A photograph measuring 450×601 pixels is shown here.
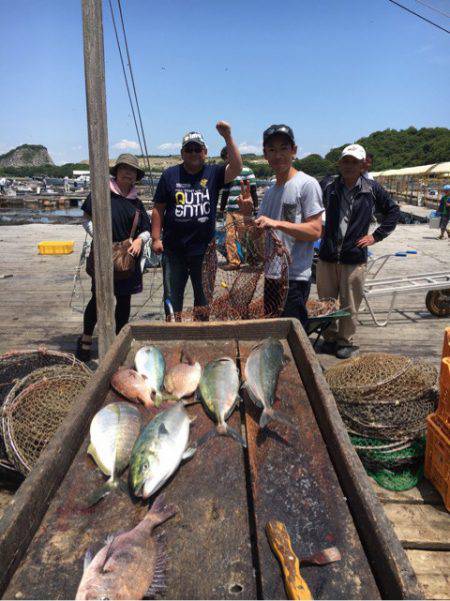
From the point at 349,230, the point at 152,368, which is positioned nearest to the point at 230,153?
the point at 349,230

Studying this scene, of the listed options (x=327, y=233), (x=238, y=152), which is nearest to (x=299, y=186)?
(x=238, y=152)

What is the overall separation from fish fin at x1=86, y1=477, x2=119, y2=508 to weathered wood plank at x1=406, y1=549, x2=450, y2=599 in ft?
5.65

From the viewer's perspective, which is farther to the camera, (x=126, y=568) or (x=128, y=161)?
(x=128, y=161)

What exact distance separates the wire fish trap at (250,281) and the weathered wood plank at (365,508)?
1.21 meters

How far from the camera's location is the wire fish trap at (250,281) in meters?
3.28

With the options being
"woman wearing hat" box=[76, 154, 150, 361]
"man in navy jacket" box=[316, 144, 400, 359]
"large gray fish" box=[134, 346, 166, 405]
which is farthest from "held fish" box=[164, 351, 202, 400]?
"man in navy jacket" box=[316, 144, 400, 359]

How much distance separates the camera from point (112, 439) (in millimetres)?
1824

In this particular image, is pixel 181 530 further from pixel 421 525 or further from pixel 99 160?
pixel 99 160

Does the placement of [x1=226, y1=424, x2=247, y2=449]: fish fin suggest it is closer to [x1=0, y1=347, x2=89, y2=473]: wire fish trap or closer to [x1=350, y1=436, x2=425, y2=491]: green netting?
[x1=350, y1=436, x2=425, y2=491]: green netting

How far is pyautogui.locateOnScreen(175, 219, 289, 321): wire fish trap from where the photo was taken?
3277mm

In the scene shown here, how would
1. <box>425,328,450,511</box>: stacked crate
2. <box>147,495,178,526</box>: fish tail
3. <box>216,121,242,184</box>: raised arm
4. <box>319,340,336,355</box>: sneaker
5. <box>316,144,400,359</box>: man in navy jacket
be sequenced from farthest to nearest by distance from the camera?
<box>319,340,336,355</box>: sneaker < <box>316,144,400,359</box>: man in navy jacket < <box>216,121,242,184</box>: raised arm < <box>425,328,450,511</box>: stacked crate < <box>147,495,178,526</box>: fish tail

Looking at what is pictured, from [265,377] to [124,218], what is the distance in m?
2.64

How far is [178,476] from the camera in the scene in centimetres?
172

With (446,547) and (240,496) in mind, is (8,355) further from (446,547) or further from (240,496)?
(446,547)
